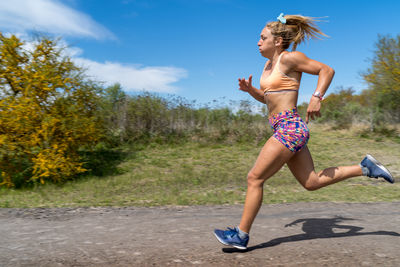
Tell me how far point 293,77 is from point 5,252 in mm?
3274

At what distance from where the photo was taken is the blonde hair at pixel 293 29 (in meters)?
3.42

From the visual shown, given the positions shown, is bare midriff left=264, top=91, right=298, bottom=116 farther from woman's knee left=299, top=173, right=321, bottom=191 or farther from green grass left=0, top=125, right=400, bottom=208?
green grass left=0, top=125, right=400, bottom=208

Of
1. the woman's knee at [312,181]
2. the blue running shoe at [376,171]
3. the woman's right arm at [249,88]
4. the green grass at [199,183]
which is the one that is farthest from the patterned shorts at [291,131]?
the green grass at [199,183]

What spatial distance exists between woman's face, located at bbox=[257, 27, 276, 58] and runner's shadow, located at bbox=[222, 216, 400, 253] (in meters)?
1.96

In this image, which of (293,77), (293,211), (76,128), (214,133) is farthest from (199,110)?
(293,77)

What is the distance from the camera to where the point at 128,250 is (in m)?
3.22

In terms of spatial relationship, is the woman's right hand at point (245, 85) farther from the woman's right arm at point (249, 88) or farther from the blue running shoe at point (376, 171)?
the blue running shoe at point (376, 171)

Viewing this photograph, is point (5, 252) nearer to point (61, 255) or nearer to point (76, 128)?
point (61, 255)

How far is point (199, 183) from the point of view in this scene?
29.0 feet

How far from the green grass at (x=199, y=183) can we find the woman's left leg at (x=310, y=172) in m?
2.97

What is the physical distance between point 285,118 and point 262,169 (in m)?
0.54

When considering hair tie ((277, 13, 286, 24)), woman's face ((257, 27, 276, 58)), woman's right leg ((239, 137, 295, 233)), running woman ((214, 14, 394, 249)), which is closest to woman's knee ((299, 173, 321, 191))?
running woman ((214, 14, 394, 249))

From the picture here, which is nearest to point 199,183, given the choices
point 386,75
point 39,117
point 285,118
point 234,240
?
point 39,117

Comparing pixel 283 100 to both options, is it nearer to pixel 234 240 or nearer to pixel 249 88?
pixel 249 88
